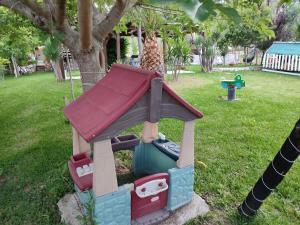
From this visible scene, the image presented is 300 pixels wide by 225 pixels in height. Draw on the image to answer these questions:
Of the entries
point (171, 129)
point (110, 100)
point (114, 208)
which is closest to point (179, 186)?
point (114, 208)

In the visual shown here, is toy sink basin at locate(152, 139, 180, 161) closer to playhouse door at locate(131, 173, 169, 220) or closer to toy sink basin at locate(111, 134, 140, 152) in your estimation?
toy sink basin at locate(111, 134, 140, 152)

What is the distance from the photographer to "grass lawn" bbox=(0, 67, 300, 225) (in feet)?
9.05

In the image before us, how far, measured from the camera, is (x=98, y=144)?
6.56 ft

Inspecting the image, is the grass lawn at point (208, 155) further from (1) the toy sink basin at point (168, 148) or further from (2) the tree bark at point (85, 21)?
(2) the tree bark at point (85, 21)

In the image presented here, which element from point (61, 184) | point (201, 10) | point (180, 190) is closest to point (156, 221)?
point (180, 190)

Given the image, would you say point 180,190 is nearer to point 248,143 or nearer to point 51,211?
point 51,211

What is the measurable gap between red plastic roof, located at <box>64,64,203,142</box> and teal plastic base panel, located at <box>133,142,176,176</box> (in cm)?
93

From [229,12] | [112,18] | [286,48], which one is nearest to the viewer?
[229,12]

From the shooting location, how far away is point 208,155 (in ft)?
13.0

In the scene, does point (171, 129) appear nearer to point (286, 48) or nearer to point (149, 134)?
point (149, 134)

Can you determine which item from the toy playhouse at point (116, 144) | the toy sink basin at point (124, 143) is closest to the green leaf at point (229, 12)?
the toy playhouse at point (116, 144)

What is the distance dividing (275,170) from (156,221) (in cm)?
121

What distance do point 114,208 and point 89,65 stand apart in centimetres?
172

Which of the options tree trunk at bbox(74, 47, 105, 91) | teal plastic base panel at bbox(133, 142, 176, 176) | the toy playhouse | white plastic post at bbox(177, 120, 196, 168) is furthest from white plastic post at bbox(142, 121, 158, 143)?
tree trunk at bbox(74, 47, 105, 91)
